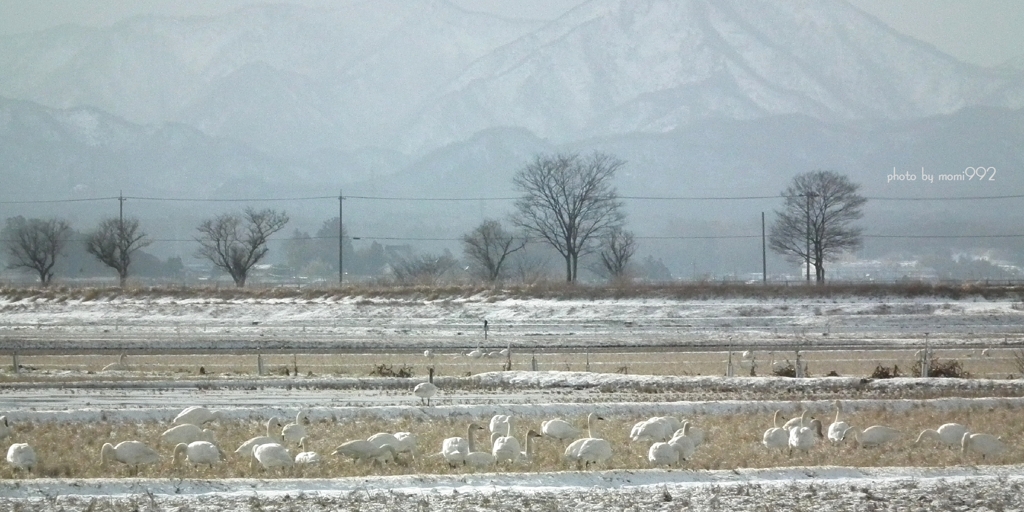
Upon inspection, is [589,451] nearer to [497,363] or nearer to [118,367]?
[497,363]

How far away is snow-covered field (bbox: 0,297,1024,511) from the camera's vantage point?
1420 cm

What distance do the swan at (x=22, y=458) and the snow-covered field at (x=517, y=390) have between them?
136 centimetres

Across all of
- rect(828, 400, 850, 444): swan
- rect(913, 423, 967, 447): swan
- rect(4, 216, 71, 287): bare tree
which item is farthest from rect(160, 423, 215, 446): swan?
rect(4, 216, 71, 287): bare tree

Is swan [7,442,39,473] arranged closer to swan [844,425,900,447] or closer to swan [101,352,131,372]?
swan [844,425,900,447]

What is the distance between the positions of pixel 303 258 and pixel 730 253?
76548 millimetres

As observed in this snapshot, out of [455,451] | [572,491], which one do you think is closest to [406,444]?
[455,451]

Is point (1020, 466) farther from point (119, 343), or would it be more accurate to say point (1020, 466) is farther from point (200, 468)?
point (119, 343)

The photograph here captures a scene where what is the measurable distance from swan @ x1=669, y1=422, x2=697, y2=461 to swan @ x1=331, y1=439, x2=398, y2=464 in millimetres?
4387

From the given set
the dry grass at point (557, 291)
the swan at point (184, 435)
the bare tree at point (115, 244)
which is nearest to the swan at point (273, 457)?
the swan at point (184, 435)

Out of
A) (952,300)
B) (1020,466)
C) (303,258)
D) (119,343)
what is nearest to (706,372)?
(1020,466)

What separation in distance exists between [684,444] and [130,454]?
8.54 meters

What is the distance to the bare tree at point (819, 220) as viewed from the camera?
308 feet

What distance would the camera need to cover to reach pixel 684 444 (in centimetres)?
1722

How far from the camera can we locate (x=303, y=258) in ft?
532
